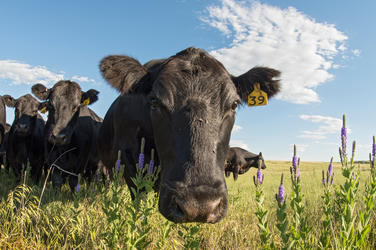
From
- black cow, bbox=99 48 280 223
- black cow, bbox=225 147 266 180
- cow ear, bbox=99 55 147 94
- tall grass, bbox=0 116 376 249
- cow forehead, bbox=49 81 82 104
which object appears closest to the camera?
tall grass, bbox=0 116 376 249

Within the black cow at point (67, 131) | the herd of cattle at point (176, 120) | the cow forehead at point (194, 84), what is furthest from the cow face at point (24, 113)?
the cow forehead at point (194, 84)

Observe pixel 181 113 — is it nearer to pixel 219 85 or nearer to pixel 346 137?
pixel 219 85

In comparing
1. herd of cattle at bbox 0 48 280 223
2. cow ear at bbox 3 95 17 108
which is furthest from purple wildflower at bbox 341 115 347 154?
cow ear at bbox 3 95 17 108

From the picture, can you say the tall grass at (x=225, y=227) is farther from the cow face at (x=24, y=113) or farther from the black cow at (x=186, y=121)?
the cow face at (x=24, y=113)

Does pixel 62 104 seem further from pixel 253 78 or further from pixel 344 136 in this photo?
pixel 344 136

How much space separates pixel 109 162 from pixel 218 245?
4.12 meters

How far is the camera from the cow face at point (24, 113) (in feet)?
29.1

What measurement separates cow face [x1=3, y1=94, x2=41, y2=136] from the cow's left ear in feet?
6.27

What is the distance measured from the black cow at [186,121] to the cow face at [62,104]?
8.48ft

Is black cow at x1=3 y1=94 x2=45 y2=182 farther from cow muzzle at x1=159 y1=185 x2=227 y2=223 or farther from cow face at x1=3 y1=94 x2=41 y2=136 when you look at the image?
cow muzzle at x1=159 y1=185 x2=227 y2=223

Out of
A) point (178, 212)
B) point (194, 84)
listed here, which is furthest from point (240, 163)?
point (178, 212)

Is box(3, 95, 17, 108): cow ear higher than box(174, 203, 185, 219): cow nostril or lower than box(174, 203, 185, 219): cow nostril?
higher

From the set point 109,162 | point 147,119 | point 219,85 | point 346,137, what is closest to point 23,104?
point 109,162

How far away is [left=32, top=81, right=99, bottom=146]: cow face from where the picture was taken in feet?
23.1
